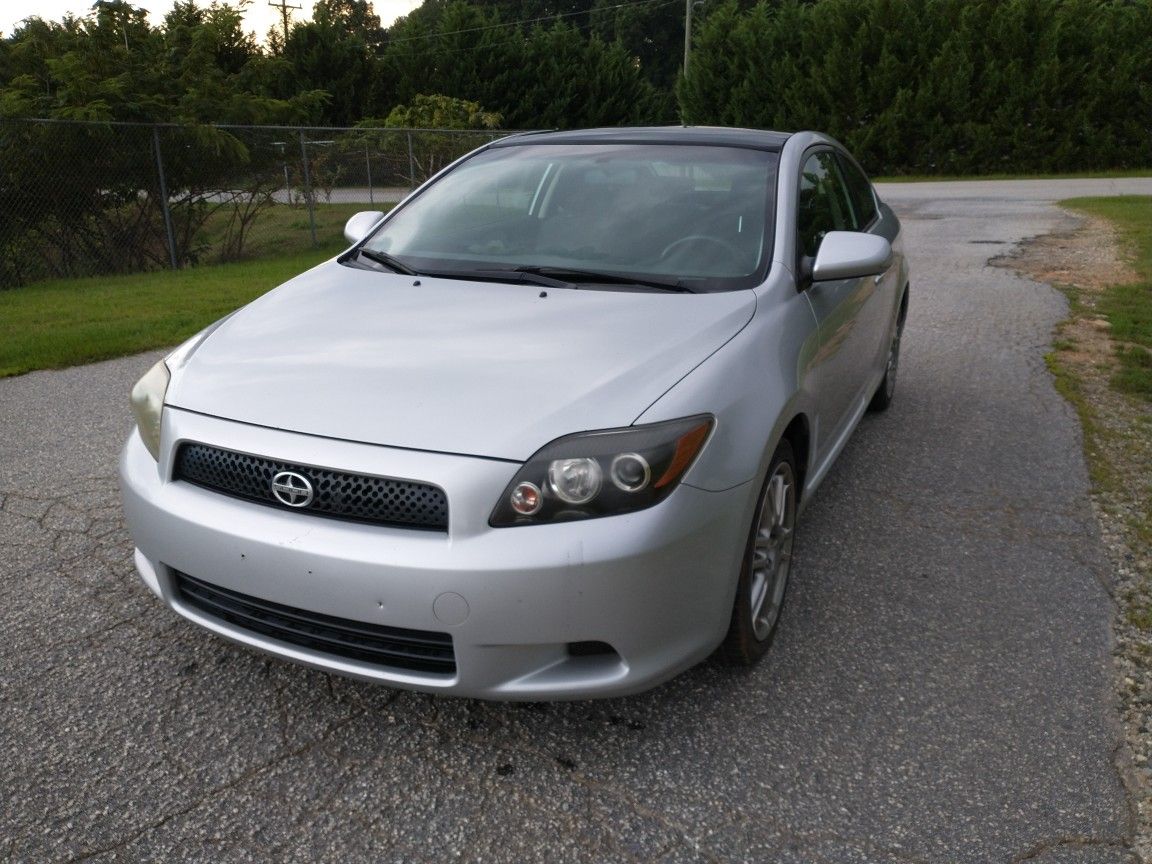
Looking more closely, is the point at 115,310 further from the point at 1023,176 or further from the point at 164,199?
the point at 1023,176

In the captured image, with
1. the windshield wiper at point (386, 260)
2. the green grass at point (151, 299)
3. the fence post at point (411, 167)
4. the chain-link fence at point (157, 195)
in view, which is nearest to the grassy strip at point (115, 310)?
the green grass at point (151, 299)

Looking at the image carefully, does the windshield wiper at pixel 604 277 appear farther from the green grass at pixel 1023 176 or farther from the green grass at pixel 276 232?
the green grass at pixel 1023 176

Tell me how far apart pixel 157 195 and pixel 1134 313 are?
34.6 ft

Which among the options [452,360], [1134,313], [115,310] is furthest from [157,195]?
[452,360]

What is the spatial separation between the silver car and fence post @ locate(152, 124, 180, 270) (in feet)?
31.1

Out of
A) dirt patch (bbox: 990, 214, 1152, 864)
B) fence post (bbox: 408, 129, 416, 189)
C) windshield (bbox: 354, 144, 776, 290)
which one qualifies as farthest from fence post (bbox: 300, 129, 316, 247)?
windshield (bbox: 354, 144, 776, 290)

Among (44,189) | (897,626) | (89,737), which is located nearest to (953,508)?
(897,626)

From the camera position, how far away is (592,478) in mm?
2400

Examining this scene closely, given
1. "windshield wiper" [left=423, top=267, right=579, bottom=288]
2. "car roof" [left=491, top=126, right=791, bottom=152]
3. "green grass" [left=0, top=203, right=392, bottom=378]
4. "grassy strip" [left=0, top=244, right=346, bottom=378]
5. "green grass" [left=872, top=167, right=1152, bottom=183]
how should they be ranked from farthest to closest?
"green grass" [left=872, top=167, right=1152, bottom=183], "green grass" [left=0, top=203, right=392, bottom=378], "grassy strip" [left=0, top=244, right=346, bottom=378], "car roof" [left=491, top=126, right=791, bottom=152], "windshield wiper" [left=423, top=267, right=579, bottom=288]

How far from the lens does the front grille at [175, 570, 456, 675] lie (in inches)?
96.1

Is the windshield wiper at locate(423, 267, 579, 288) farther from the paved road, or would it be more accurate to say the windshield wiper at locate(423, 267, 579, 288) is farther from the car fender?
the paved road

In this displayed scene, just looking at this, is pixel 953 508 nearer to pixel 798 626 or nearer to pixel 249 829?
pixel 798 626

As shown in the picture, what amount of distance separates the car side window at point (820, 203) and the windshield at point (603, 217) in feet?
0.58

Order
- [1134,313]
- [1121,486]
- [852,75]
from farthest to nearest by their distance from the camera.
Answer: [852,75] < [1134,313] < [1121,486]
